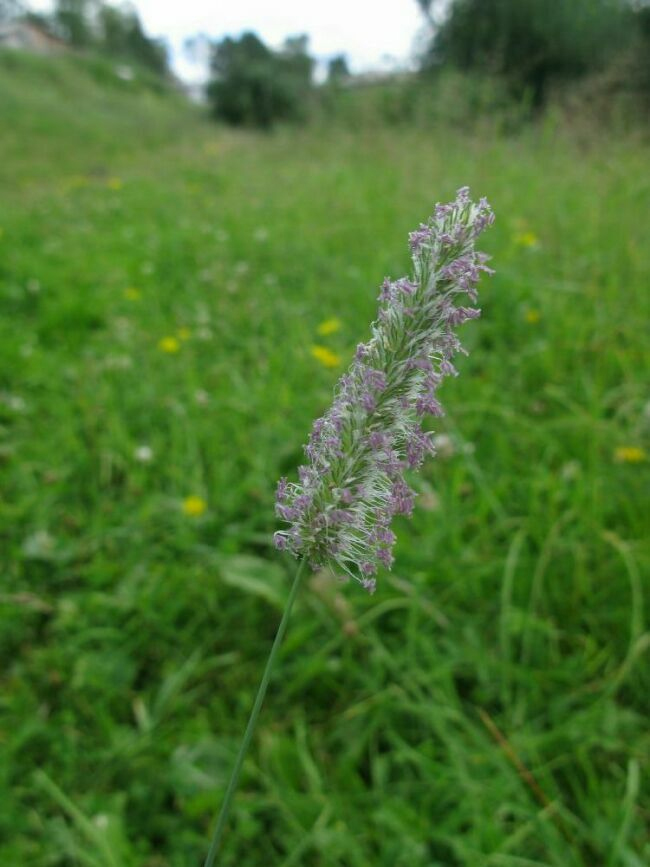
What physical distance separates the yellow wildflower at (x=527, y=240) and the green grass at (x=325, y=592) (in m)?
0.02

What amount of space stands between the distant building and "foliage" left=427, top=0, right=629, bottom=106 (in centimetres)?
3047

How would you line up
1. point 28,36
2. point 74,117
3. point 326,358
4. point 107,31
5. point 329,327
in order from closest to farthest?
point 326,358 < point 329,327 < point 74,117 < point 28,36 < point 107,31

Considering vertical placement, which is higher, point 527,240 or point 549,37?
point 549,37

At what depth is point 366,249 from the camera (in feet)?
14.9

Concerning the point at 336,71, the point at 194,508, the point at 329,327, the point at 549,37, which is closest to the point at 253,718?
the point at 194,508

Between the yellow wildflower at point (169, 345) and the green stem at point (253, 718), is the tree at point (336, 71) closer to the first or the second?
the yellow wildflower at point (169, 345)

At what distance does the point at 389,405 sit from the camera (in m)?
0.69

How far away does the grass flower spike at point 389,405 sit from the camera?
0.65 meters

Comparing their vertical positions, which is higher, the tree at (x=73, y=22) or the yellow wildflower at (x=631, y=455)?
the tree at (x=73, y=22)

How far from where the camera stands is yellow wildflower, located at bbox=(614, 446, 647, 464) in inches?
95.4

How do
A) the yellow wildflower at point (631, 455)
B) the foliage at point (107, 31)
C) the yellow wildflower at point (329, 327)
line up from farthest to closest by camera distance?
the foliage at point (107, 31), the yellow wildflower at point (329, 327), the yellow wildflower at point (631, 455)

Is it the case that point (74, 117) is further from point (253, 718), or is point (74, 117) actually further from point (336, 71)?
point (253, 718)

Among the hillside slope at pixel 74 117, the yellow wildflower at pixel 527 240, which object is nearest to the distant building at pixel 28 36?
the hillside slope at pixel 74 117

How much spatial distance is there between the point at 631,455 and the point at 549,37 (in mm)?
5640
